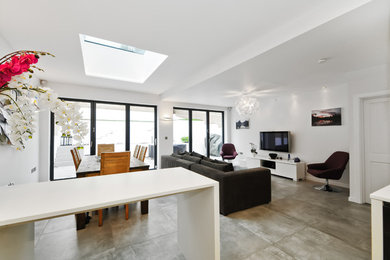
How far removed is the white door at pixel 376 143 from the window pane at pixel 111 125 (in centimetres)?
600

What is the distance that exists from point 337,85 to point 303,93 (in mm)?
825

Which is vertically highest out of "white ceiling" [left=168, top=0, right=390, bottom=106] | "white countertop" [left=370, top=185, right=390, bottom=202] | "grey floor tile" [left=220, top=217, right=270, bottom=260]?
"white ceiling" [left=168, top=0, right=390, bottom=106]

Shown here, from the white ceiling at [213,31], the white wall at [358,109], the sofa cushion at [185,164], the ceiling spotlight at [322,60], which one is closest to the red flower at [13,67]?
the white ceiling at [213,31]

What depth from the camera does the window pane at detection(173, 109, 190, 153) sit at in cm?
664

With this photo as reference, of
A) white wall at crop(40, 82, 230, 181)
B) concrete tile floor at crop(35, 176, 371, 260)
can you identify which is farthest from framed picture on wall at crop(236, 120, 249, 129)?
concrete tile floor at crop(35, 176, 371, 260)

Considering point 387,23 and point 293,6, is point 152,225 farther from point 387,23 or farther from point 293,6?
point 387,23

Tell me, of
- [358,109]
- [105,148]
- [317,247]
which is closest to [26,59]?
[317,247]

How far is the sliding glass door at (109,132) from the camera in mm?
4840

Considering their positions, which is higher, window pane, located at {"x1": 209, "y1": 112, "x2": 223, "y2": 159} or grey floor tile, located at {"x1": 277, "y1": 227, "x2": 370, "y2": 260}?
window pane, located at {"x1": 209, "y1": 112, "x2": 223, "y2": 159}

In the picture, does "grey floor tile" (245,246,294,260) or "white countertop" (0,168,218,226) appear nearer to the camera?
"white countertop" (0,168,218,226)

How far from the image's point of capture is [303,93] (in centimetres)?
494

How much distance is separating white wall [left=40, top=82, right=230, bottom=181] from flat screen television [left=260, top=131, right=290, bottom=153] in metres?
2.60

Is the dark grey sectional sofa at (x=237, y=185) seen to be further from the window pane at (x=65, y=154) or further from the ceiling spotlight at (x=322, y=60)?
the window pane at (x=65, y=154)

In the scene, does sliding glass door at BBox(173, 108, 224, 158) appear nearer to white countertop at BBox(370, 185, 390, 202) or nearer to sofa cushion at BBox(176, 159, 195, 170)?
sofa cushion at BBox(176, 159, 195, 170)
